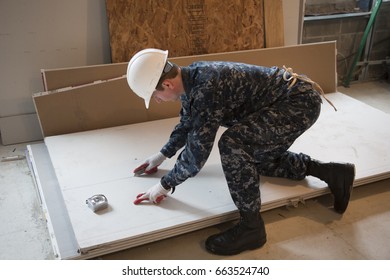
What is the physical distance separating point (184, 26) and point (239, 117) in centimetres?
143

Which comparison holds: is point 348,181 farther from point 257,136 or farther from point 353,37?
point 353,37

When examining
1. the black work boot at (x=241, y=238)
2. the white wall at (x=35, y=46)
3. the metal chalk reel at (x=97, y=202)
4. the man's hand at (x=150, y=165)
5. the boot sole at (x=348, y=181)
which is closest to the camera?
the black work boot at (x=241, y=238)

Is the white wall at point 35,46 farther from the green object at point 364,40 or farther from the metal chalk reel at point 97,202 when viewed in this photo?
the green object at point 364,40

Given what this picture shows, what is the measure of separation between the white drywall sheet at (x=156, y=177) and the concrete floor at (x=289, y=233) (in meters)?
0.08

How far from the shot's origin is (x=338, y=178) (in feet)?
7.31

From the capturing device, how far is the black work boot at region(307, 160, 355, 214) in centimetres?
222

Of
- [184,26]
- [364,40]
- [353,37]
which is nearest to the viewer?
[184,26]

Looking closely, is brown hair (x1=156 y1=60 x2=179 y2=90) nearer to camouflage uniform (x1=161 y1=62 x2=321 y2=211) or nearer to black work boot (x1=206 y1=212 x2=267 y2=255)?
camouflage uniform (x1=161 y1=62 x2=321 y2=211)

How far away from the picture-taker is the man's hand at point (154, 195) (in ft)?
6.75

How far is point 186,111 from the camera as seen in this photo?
206 cm

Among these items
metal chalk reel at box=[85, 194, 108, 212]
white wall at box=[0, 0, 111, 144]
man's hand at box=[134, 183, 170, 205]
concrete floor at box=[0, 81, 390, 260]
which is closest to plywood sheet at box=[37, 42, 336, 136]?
white wall at box=[0, 0, 111, 144]

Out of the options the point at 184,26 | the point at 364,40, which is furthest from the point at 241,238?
the point at 364,40

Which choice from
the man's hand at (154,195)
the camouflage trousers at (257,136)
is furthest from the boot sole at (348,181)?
the man's hand at (154,195)

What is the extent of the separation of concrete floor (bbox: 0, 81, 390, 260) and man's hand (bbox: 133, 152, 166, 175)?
1.54ft
